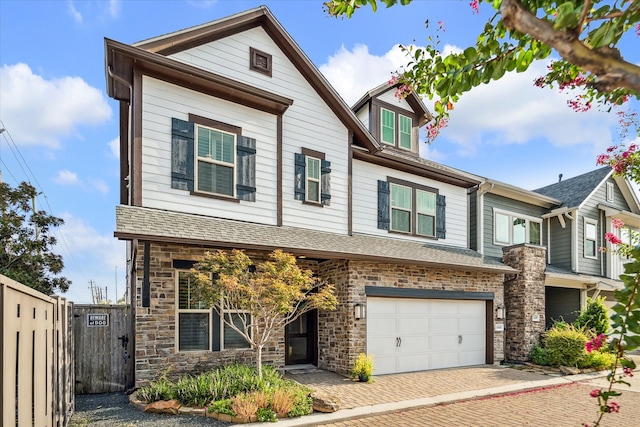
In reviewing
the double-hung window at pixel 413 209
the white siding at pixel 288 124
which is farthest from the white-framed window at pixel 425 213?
the white siding at pixel 288 124

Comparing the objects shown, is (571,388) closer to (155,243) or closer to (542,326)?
(542,326)

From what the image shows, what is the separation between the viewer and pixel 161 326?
29.0ft

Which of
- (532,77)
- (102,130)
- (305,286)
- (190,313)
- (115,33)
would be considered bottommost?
(190,313)

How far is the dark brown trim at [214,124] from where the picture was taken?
32.7 ft

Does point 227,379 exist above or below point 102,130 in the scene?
below

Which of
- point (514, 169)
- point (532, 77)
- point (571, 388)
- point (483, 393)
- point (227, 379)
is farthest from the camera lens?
point (514, 169)

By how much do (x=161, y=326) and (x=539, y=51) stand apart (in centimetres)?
838

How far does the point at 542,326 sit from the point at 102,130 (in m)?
16.1

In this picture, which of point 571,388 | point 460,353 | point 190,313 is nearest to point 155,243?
point 190,313

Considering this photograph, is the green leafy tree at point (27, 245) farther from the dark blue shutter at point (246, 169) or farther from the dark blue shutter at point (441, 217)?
the dark blue shutter at point (441, 217)

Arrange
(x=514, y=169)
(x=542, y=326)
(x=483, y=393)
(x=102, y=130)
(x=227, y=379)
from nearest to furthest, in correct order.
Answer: (x=227, y=379) < (x=483, y=393) < (x=102, y=130) < (x=542, y=326) < (x=514, y=169)

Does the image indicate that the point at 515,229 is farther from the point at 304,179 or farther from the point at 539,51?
the point at 539,51

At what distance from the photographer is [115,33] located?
9.22 meters

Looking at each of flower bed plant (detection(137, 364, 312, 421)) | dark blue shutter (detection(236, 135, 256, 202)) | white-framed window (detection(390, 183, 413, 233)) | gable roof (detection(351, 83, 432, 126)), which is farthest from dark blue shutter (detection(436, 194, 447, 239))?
flower bed plant (detection(137, 364, 312, 421))
